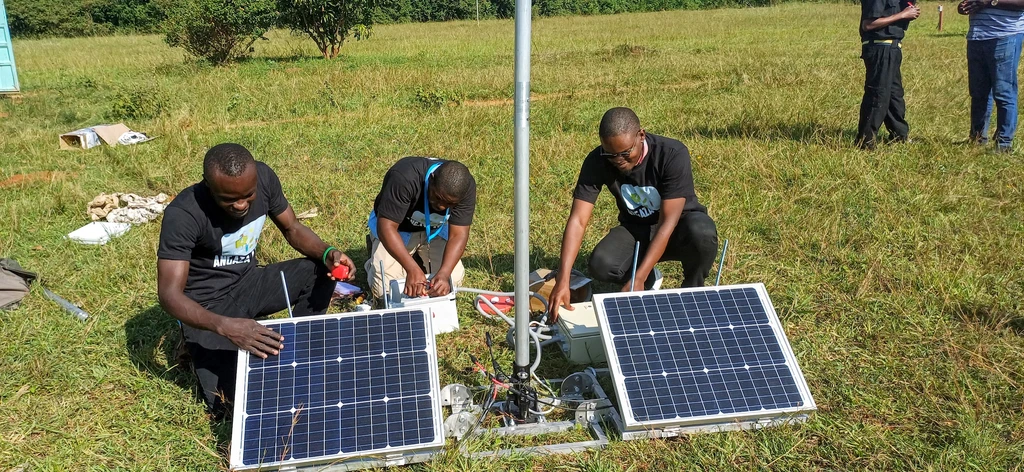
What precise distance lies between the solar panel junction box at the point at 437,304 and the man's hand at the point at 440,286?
0.04 metres

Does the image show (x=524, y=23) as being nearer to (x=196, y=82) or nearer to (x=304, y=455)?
(x=304, y=455)

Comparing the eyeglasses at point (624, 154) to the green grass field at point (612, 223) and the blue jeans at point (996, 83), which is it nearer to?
the green grass field at point (612, 223)

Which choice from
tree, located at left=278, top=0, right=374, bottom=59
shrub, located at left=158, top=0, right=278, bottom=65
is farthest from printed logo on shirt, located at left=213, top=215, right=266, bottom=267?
tree, located at left=278, top=0, right=374, bottom=59

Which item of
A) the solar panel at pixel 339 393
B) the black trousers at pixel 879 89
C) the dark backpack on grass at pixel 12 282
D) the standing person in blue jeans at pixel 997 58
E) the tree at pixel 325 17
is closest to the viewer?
the solar panel at pixel 339 393

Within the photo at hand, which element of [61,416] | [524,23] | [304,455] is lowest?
[61,416]

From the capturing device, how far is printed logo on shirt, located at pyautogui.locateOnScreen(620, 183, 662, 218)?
467 centimetres

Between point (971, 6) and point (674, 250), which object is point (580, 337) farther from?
point (971, 6)

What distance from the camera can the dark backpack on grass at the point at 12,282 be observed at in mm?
4898

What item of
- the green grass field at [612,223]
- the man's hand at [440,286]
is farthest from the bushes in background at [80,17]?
the man's hand at [440,286]

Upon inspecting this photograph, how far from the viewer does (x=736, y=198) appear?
6.59 m

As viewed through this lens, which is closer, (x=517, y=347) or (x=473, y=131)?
(x=517, y=347)

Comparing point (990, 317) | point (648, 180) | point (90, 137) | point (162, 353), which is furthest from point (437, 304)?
point (90, 137)

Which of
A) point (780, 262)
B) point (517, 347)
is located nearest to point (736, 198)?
point (780, 262)

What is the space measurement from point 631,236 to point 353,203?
128 inches
